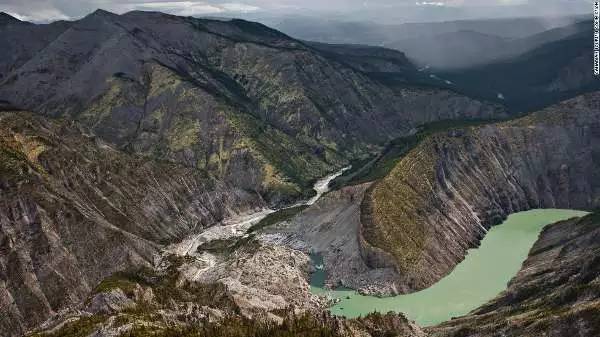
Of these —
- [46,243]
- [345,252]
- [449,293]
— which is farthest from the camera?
[345,252]

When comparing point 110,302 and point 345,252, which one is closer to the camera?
point 110,302

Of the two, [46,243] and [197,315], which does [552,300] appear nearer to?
[197,315]

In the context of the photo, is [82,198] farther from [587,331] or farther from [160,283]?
[587,331]

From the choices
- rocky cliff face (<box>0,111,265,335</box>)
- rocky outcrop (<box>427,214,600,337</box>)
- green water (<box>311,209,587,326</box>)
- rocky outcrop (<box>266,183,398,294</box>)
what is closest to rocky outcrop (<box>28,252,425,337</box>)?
rocky outcrop (<box>427,214,600,337</box>)

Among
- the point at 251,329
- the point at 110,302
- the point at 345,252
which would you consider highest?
the point at 110,302

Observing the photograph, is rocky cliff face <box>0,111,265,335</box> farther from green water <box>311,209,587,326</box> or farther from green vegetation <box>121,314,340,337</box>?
green vegetation <box>121,314,340,337</box>

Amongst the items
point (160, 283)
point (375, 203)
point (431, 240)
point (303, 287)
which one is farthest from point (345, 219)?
point (160, 283)

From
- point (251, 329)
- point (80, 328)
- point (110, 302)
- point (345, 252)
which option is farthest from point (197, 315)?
point (345, 252)

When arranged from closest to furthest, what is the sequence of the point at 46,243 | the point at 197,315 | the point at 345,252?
the point at 197,315
the point at 46,243
the point at 345,252
